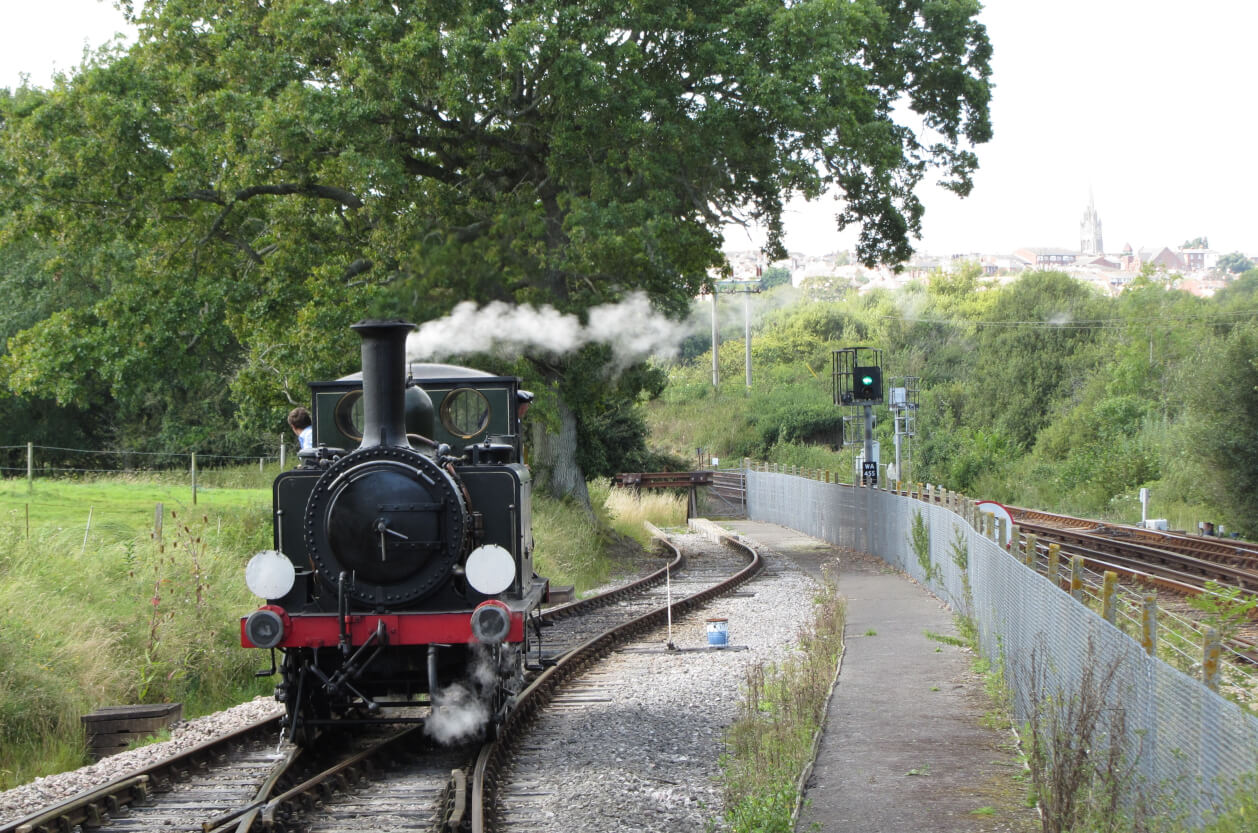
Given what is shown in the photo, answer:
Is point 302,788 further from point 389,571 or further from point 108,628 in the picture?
point 108,628

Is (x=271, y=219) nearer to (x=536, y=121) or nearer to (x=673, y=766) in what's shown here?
(x=536, y=121)

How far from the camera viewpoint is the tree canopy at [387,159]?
65.6ft

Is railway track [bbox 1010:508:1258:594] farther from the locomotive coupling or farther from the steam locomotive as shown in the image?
the locomotive coupling

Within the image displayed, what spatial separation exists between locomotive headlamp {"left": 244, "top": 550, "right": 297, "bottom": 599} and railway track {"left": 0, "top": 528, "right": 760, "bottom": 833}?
1099 millimetres

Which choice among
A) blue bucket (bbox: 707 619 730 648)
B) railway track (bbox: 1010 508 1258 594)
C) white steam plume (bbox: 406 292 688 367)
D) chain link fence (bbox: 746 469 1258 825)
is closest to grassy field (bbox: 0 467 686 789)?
blue bucket (bbox: 707 619 730 648)

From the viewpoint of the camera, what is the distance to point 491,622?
307 inches

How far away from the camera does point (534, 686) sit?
10.4 metres

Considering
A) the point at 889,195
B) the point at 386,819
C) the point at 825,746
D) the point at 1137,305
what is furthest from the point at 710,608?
the point at 1137,305

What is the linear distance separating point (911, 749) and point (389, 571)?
3.76 m

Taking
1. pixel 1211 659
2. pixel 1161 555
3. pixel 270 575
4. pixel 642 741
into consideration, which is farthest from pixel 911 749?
pixel 1161 555

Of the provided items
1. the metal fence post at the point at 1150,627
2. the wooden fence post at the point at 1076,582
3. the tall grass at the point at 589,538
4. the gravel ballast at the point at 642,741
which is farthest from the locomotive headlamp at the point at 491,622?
the tall grass at the point at 589,538

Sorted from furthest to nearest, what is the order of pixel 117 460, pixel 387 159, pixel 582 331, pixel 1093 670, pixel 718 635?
pixel 117 460
pixel 582 331
pixel 387 159
pixel 718 635
pixel 1093 670

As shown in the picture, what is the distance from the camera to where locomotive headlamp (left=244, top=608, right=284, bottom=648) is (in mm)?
7848

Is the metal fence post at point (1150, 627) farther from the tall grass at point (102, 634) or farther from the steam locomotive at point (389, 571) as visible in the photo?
the tall grass at point (102, 634)
